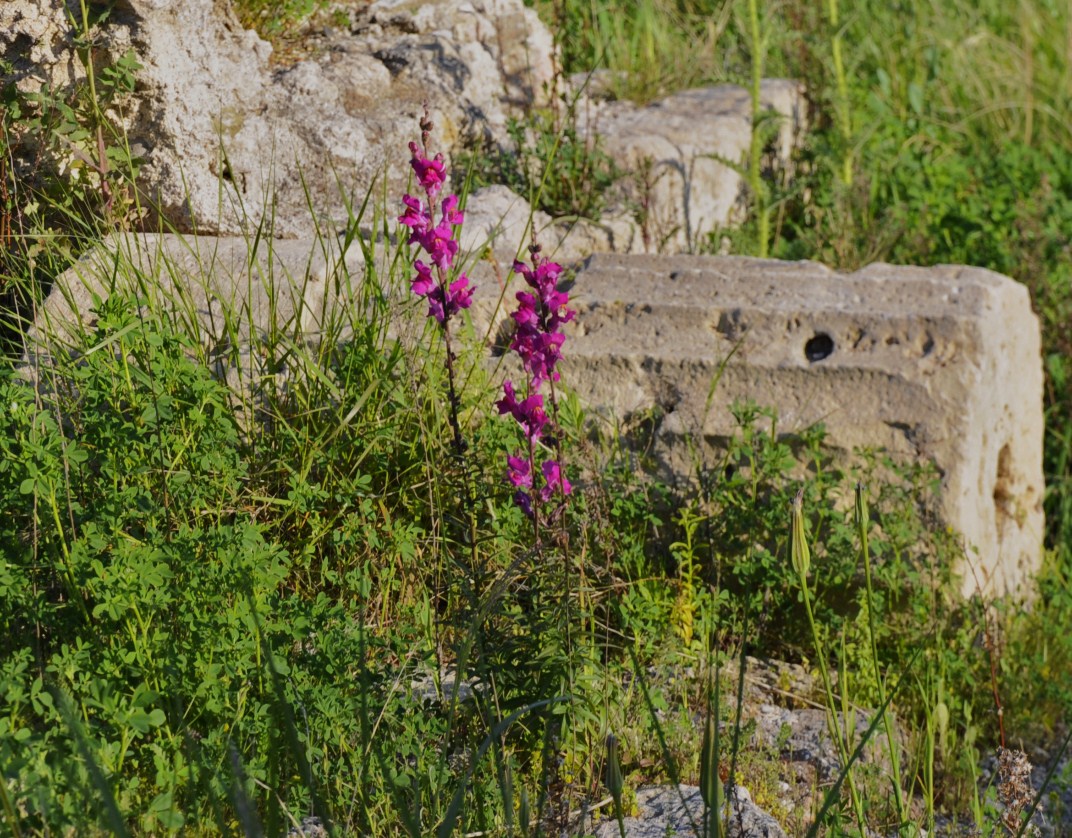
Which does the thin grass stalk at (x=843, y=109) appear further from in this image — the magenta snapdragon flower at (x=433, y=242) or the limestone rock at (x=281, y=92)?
the magenta snapdragon flower at (x=433, y=242)

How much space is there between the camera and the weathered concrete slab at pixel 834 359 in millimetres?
3531

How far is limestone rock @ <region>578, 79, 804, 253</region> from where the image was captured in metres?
4.98

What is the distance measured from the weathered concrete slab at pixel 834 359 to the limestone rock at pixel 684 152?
96cm

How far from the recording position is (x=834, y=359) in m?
3.61

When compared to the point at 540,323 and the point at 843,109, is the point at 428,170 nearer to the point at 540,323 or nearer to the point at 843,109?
the point at 540,323

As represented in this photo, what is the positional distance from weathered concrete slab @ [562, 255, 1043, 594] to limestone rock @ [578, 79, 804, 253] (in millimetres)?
962

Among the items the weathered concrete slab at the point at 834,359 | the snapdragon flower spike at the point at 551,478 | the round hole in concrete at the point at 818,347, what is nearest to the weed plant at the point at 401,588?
the snapdragon flower spike at the point at 551,478

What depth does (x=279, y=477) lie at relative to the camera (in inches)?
123

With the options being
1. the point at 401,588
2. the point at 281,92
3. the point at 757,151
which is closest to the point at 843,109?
the point at 757,151

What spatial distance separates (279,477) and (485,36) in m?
2.88

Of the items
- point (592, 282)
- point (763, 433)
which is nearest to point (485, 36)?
point (592, 282)

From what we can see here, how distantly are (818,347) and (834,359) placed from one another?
106 millimetres

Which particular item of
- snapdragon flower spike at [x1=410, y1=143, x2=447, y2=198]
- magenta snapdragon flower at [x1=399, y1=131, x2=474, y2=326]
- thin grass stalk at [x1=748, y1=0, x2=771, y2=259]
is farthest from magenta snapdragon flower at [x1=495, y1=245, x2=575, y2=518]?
thin grass stalk at [x1=748, y1=0, x2=771, y2=259]

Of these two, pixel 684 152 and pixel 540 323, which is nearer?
pixel 540 323
